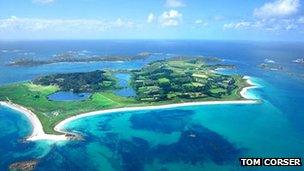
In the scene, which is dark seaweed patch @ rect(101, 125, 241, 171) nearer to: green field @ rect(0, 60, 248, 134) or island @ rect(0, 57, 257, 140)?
island @ rect(0, 57, 257, 140)

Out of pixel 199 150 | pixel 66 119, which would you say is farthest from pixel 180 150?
pixel 66 119

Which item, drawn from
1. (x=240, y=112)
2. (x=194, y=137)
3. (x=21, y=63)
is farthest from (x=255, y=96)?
(x=21, y=63)

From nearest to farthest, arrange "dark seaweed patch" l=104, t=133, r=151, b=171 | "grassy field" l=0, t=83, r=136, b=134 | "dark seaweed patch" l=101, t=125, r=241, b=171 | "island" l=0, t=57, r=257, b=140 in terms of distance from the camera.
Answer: "dark seaweed patch" l=104, t=133, r=151, b=171
"dark seaweed patch" l=101, t=125, r=241, b=171
"grassy field" l=0, t=83, r=136, b=134
"island" l=0, t=57, r=257, b=140

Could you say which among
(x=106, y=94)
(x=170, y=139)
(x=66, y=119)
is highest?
(x=106, y=94)

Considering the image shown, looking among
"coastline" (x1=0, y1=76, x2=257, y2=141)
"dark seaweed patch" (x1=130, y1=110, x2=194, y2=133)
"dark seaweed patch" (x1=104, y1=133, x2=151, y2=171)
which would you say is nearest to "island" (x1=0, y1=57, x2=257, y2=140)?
"coastline" (x1=0, y1=76, x2=257, y2=141)

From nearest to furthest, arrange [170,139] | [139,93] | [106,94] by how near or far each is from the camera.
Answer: [170,139] < [106,94] < [139,93]

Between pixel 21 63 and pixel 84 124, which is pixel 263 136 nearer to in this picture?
pixel 84 124

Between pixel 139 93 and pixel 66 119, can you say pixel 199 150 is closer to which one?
pixel 66 119
